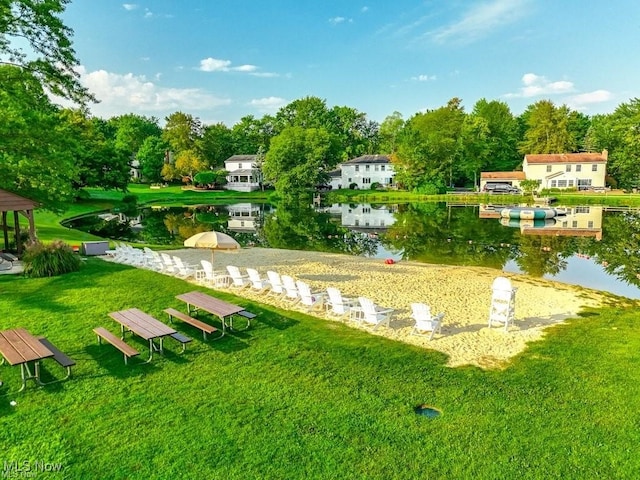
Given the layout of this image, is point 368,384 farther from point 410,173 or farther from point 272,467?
point 410,173

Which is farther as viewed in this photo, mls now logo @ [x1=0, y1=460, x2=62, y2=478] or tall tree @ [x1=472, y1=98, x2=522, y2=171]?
tall tree @ [x1=472, y1=98, x2=522, y2=171]

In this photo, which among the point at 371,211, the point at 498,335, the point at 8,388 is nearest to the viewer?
the point at 8,388

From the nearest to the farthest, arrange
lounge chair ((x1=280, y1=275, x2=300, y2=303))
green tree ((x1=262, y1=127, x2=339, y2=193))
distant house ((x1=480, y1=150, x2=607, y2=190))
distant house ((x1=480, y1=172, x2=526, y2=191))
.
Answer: lounge chair ((x1=280, y1=275, x2=300, y2=303)) < distant house ((x1=480, y1=150, x2=607, y2=190)) < green tree ((x1=262, y1=127, x2=339, y2=193)) < distant house ((x1=480, y1=172, x2=526, y2=191))

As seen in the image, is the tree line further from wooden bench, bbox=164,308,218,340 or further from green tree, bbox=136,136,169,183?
wooden bench, bbox=164,308,218,340

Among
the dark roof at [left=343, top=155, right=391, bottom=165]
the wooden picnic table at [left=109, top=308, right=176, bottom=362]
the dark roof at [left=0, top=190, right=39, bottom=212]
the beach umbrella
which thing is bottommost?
the wooden picnic table at [left=109, top=308, right=176, bottom=362]

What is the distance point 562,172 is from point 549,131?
15049mm

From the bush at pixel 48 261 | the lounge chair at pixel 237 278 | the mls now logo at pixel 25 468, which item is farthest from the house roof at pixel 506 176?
the mls now logo at pixel 25 468

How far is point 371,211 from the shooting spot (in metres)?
58.1

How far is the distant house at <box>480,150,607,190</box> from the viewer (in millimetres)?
74250

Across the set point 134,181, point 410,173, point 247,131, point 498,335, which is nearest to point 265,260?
point 498,335

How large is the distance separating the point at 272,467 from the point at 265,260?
680 inches

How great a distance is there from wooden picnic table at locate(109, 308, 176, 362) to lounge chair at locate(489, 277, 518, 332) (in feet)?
27.1

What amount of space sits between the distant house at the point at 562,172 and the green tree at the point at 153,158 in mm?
61454

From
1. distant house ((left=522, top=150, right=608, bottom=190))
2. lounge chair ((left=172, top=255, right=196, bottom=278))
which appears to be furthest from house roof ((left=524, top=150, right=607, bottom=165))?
lounge chair ((left=172, top=255, right=196, bottom=278))
